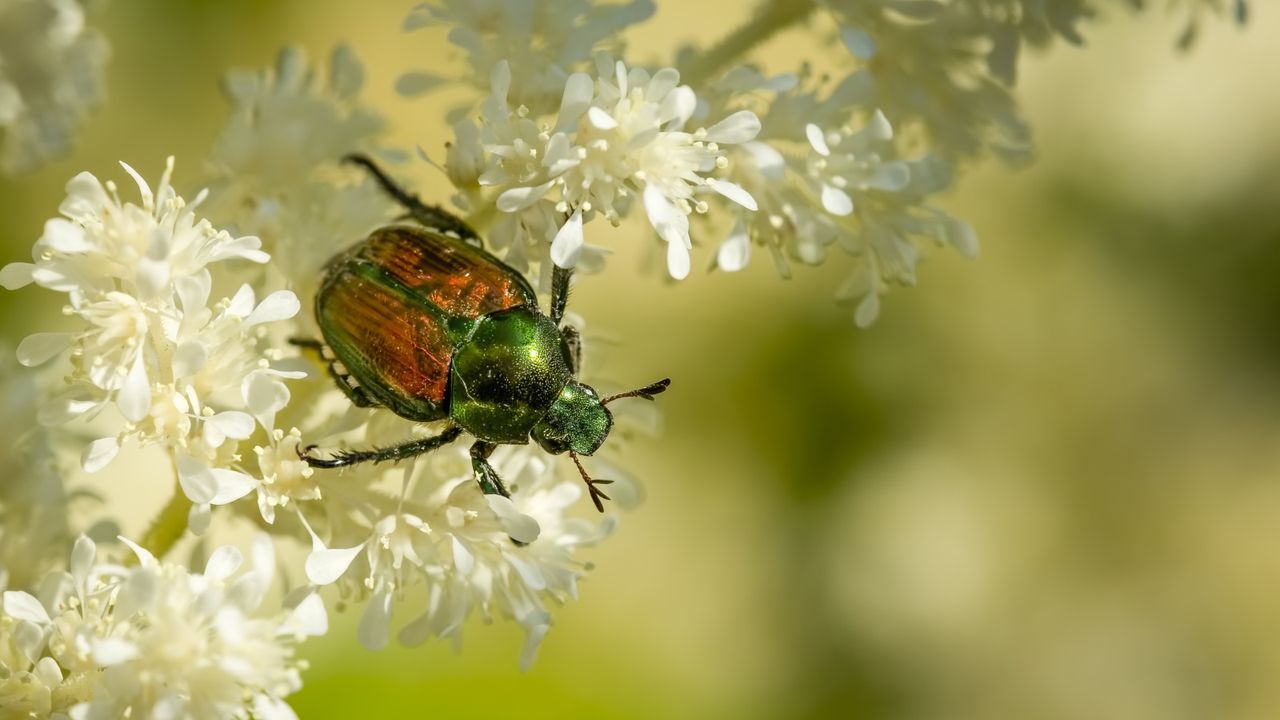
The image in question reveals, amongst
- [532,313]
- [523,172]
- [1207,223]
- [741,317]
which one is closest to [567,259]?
[523,172]

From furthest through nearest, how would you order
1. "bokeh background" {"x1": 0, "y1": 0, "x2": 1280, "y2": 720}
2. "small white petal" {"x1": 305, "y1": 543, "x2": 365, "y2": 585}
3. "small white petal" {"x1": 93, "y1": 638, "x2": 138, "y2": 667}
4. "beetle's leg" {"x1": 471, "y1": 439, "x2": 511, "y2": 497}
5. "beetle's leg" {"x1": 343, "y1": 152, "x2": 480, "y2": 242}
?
"bokeh background" {"x1": 0, "y1": 0, "x2": 1280, "y2": 720}, "beetle's leg" {"x1": 343, "y1": 152, "x2": 480, "y2": 242}, "beetle's leg" {"x1": 471, "y1": 439, "x2": 511, "y2": 497}, "small white petal" {"x1": 305, "y1": 543, "x2": 365, "y2": 585}, "small white petal" {"x1": 93, "y1": 638, "x2": 138, "y2": 667}

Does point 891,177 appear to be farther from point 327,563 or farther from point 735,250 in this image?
point 327,563

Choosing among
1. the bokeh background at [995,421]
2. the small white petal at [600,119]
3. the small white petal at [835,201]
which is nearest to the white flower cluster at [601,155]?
the small white petal at [600,119]

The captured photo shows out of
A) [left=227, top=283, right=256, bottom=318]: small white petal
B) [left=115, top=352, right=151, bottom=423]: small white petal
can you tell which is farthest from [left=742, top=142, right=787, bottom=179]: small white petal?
[left=115, top=352, right=151, bottom=423]: small white petal

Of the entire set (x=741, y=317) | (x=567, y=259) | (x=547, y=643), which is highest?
(x=567, y=259)

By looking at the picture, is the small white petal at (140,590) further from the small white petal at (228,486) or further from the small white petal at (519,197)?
the small white petal at (519,197)

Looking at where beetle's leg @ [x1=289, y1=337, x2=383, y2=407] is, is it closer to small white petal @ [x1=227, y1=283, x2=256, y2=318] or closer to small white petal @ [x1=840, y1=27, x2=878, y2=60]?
small white petal @ [x1=227, y1=283, x2=256, y2=318]

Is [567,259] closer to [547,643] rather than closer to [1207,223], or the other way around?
[547,643]
